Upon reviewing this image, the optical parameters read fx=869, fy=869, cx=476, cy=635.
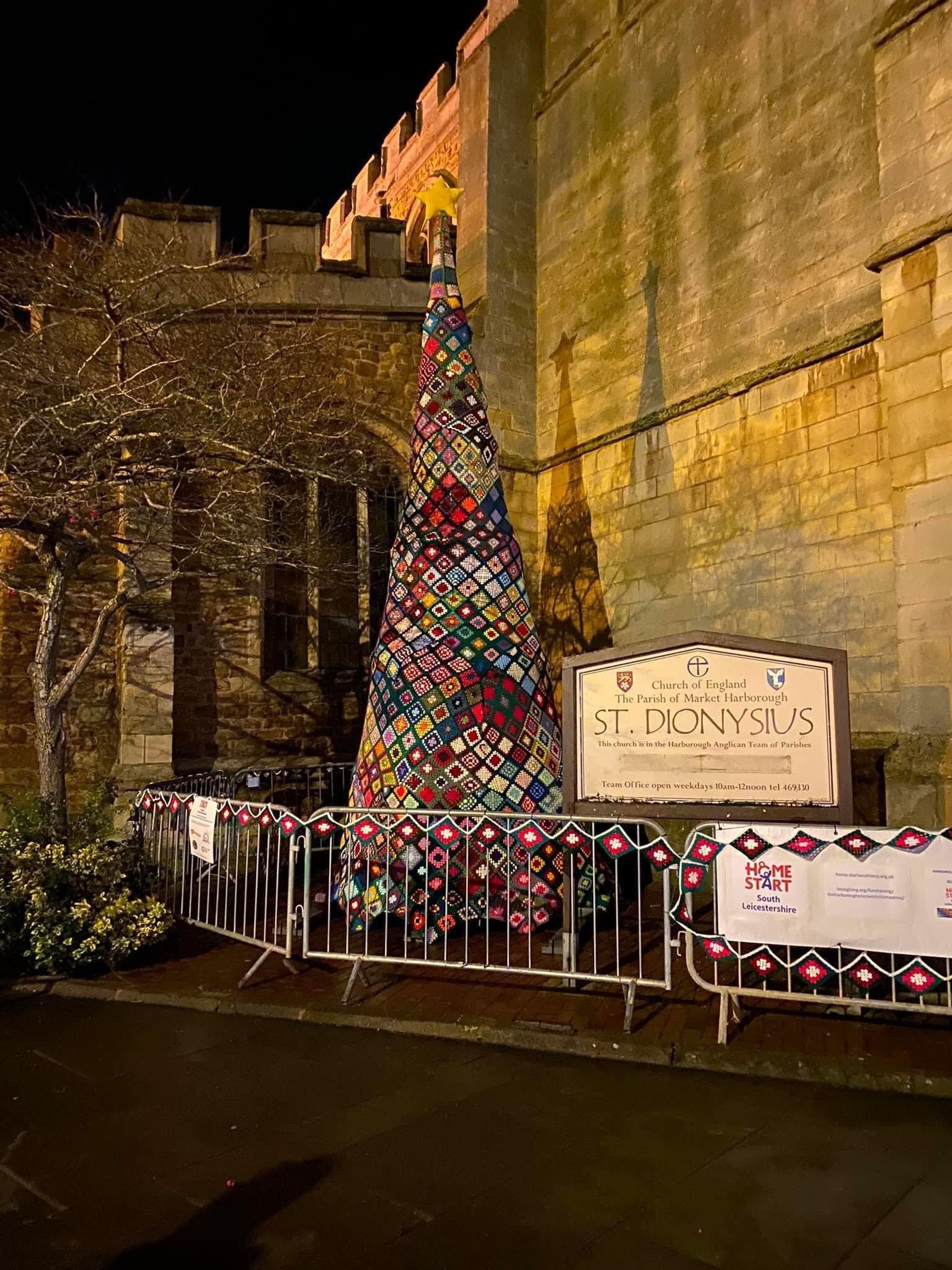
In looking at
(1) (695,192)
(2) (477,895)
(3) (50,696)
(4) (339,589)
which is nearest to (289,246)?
(4) (339,589)

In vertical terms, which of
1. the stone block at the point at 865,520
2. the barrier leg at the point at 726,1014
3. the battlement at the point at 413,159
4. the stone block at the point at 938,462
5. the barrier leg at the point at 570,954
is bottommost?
the barrier leg at the point at 726,1014

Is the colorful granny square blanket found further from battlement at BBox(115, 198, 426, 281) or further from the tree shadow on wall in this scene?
battlement at BBox(115, 198, 426, 281)

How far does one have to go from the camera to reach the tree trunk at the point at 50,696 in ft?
25.6

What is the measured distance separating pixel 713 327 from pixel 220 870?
24.7 feet

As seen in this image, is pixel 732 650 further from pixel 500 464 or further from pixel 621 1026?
pixel 500 464

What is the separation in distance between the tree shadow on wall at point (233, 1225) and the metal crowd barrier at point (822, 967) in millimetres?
2198

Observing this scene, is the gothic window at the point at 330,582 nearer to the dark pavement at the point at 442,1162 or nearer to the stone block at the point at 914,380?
Answer: the stone block at the point at 914,380

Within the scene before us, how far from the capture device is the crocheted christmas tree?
6215mm

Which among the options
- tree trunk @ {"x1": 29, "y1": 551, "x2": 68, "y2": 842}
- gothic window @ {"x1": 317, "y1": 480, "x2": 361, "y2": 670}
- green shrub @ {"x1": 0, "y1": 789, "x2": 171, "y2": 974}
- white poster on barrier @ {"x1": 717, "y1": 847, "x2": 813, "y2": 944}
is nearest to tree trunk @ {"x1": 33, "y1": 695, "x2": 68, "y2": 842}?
tree trunk @ {"x1": 29, "y1": 551, "x2": 68, "y2": 842}

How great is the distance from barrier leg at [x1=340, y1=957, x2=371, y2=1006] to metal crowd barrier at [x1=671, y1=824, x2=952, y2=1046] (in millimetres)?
1855

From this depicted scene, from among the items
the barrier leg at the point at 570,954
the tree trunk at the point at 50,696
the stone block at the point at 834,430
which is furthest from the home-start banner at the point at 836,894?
the tree trunk at the point at 50,696

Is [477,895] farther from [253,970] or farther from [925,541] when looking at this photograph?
[925,541]

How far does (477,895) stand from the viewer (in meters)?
6.09

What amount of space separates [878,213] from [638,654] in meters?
5.36
